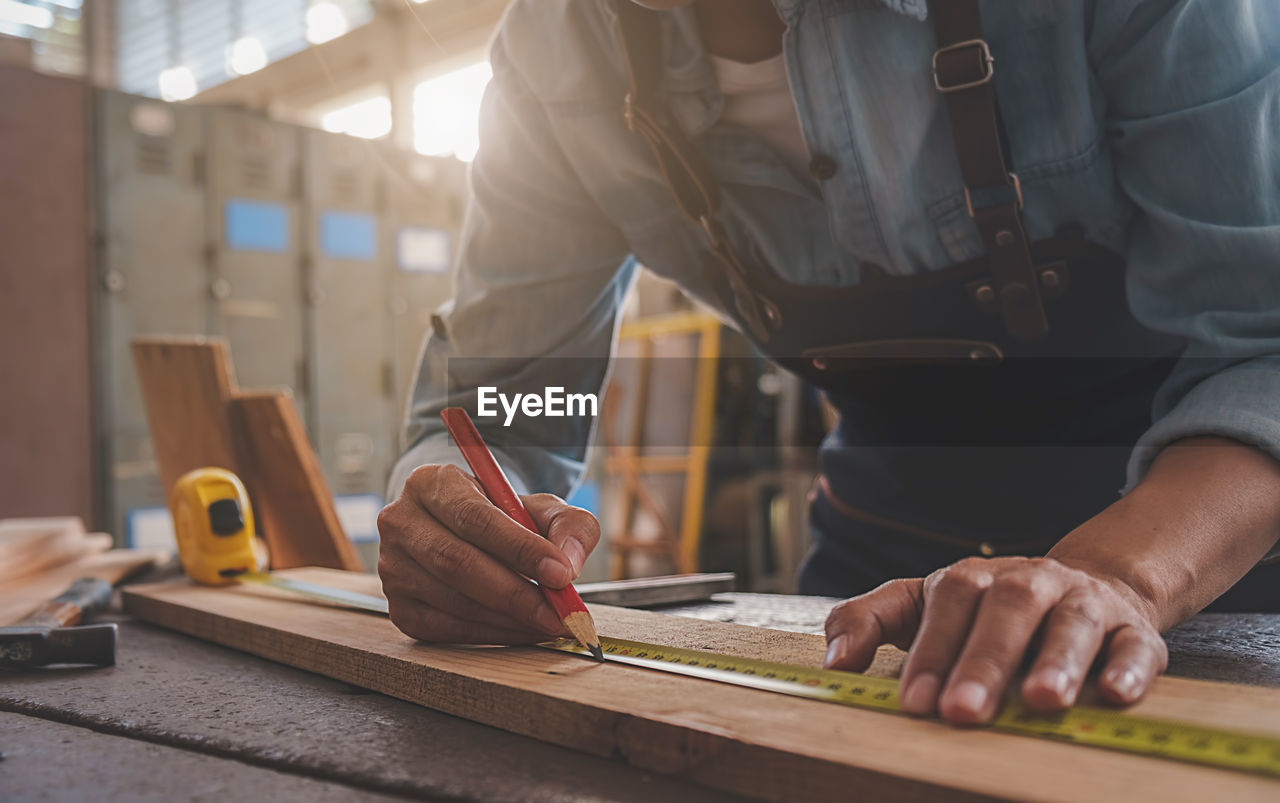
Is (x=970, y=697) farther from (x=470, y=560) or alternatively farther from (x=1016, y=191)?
Answer: (x=1016, y=191)

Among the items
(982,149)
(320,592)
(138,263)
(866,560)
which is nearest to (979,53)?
(982,149)

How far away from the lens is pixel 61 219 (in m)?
4.09

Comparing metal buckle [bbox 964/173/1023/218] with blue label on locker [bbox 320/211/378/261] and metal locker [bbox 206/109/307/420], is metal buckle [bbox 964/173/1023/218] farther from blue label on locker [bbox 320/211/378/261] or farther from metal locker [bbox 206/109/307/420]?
blue label on locker [bbox 320/211/378/261]

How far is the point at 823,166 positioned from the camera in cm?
111

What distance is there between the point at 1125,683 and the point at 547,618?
512 millimetres

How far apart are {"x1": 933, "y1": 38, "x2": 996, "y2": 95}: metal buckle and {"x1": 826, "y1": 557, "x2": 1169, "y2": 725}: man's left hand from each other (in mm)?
533

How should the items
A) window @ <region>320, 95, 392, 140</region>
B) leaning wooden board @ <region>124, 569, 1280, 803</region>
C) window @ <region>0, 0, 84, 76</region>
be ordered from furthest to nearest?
window @ <region>0, 0, 84, 76</region>
window @ <region>320, 95, 392, 140</region>
leaning wooden board @ <region>124, 569, 1280, 803</region>

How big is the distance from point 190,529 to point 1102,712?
1401 millimetres

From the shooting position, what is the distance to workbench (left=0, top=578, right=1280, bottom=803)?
635 millimetres

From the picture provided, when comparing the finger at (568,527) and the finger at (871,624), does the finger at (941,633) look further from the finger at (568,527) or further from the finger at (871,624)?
the finger at (568,527)

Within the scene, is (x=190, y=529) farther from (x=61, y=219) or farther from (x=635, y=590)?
(x=61, y=219)

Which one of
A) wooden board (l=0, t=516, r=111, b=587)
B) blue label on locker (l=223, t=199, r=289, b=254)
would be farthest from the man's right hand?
blue label on locker (l=223, t=199, r=289, b=254)

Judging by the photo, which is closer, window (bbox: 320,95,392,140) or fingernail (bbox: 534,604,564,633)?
fingernail (bbox: 534,604,564,633)

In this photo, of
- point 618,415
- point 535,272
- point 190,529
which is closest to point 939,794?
point 535,272
